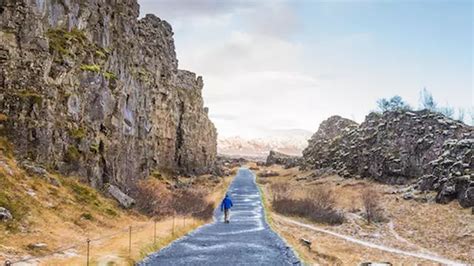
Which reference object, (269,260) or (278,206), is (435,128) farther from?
(269,260)

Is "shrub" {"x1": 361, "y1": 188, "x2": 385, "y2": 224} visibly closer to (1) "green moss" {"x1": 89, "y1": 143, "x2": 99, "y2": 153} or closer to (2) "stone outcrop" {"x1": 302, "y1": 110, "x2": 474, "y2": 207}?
(2) "stone outcrop" {"x1": 302, "y1": 110, "x2": 474, "y2": 207}

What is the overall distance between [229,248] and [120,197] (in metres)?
13.8

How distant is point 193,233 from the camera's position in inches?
1303

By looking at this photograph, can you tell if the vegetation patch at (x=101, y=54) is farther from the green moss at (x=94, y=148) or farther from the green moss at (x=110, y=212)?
the green moss at (x=110, y=212)

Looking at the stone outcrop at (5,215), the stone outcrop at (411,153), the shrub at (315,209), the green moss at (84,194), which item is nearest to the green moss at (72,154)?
the green moss at (84,194)

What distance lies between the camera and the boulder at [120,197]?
122 feet

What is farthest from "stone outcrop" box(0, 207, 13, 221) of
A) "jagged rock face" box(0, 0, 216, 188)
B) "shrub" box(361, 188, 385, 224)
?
"shrub" box(361, 188, 385, 224)

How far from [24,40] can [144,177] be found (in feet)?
101

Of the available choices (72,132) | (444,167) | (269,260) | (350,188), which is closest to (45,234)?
(269,260)

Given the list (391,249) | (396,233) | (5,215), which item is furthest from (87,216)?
(396,233)

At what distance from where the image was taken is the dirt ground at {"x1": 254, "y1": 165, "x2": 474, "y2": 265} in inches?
1301

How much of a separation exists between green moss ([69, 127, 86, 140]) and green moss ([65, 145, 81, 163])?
86 centimetres

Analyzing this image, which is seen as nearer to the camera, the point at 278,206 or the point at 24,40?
the point at 24,40

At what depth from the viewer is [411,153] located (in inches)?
3199
